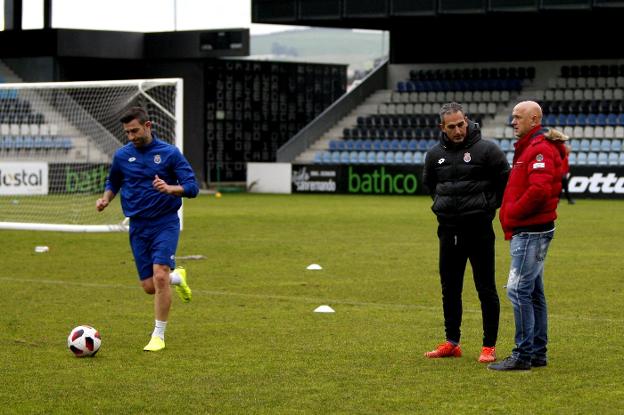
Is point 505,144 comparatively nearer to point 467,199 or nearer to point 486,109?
point 486,109

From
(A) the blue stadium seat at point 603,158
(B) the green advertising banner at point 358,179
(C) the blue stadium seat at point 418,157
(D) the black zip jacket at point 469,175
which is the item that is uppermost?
(D) the black zip jacket at point 469,175

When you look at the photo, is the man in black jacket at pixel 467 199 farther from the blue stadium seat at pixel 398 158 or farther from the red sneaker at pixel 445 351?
the blue stadium seat at pixel 398 158

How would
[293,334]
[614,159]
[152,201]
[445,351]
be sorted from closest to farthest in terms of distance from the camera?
[445,351], [152,201], [293,334], [614,159]

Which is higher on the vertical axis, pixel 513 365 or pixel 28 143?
pixel 513 365

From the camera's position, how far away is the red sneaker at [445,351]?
1005 cm

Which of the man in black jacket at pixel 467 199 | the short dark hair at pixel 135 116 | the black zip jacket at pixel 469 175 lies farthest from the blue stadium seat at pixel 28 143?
the black zip jacket at pixel 469 175

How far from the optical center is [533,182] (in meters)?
9.05

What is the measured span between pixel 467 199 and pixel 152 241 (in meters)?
2.75

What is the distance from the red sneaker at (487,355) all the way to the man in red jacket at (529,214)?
21 cm

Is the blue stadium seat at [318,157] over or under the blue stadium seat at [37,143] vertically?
under

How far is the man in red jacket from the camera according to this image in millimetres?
9094

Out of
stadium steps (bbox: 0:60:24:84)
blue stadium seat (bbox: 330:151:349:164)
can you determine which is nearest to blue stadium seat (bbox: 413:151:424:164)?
blue stadium seat (bbox: 330:151:349:164)

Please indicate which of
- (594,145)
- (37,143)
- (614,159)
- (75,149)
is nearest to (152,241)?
(75,149)

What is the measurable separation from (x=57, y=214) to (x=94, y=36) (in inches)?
792
